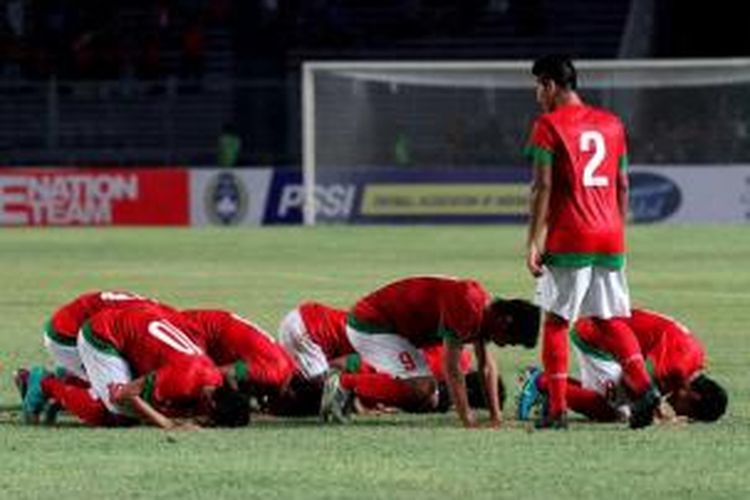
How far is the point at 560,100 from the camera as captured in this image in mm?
12016

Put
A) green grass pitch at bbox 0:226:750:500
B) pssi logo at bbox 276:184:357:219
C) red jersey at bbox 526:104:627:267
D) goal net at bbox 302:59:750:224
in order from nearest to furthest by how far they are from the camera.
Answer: green grass pitch at bbox 0:226:750:500 < red jersey at bbox 526:104:627:267 < goal net at bbox 302:59:750:224 < pssi logo at bbox 276:184:357:219

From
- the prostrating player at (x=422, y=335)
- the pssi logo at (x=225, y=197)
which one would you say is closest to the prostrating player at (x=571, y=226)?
the prostrating player at (x=422, y=335)

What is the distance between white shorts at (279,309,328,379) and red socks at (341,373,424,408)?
0.59 metres

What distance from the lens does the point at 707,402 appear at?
12289 mm

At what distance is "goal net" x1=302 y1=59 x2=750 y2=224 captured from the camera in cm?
3741

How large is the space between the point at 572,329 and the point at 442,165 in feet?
82.8

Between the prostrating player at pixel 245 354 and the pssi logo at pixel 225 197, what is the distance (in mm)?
25926

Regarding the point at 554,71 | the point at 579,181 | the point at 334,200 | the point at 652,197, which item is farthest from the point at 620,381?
the point at 334,200

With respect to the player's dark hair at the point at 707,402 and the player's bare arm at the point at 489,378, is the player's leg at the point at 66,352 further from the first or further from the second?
the player's dark hair at the point at 707,402

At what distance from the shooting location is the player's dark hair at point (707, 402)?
40.2 feet

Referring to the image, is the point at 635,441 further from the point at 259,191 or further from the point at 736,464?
the point at 259,191

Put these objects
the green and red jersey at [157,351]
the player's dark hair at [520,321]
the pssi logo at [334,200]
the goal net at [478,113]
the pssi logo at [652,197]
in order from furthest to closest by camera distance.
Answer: the pssi logo at [334,200] → the goal net at [478,113] → the pssi logo at [652,197] → the green and red jersey at [157,351] → the player's dark hair at [520,321]

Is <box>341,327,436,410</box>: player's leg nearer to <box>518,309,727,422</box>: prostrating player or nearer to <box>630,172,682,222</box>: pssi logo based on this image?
<box>518,309,727,422</box>: prostrating player

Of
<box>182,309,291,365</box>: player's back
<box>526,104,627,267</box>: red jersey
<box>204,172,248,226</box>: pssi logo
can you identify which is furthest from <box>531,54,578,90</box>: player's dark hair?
<box>204,172,248,226</box>: pssi logo
